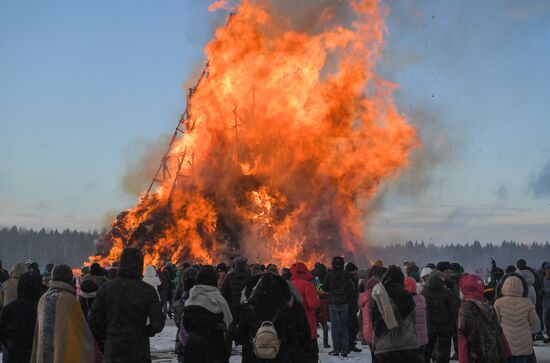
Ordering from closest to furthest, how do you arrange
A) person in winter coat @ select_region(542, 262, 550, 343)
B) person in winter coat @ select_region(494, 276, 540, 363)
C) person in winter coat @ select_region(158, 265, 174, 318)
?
person in winter coat @ select_region(494, 276, 540, 363) < person in winter coat @ select_region(542, 262, 550, 343) < person in winter coat @ select_region(158, 265, 174, 318)

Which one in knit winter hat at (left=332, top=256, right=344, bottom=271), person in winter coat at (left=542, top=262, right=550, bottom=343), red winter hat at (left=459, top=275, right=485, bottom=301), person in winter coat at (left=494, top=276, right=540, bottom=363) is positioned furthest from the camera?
person in winter coat at (left=542, top=262, right=550, bottom=343)

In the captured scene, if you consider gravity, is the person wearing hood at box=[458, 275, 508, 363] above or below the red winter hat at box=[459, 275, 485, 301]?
below

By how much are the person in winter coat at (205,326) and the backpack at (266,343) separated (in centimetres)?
106

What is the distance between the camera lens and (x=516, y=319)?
8.30m

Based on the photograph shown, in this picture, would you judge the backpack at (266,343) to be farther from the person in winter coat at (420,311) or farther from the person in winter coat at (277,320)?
the person in winter coat at (420,311)

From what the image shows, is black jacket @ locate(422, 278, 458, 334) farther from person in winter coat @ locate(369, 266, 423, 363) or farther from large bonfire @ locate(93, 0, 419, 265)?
large bonfire @ locate(93, 0, 419, 265)

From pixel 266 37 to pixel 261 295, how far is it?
3082 cm

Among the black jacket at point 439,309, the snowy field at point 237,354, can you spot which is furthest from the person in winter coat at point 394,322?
the snowy field at point 237,354

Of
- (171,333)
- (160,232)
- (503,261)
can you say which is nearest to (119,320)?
(171,333)

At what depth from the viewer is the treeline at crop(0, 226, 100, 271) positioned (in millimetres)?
141375

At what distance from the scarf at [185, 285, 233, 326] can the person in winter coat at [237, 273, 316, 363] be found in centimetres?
80

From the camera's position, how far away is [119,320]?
644 cm

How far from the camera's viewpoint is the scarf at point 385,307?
715 cm

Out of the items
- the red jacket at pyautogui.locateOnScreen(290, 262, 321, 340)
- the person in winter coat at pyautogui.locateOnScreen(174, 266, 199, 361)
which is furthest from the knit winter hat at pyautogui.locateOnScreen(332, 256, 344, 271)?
the red jacket at pyautogui.locateOnScreen(290, 262, 321, 340)
